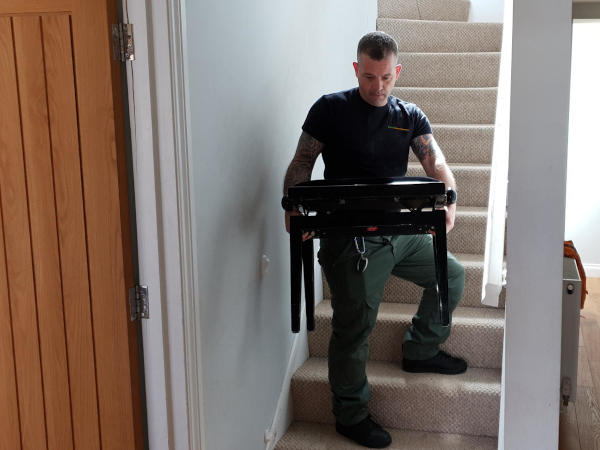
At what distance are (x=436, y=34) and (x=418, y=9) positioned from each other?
1.54 ft

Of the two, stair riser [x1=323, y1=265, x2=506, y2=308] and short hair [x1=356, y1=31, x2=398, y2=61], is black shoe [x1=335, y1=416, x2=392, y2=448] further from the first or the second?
short hair [x1=356, y1=31, x2=398, y2=61]

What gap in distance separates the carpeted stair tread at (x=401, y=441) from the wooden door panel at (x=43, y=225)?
0.98 meters

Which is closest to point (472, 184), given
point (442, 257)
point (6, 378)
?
point (442, 257)

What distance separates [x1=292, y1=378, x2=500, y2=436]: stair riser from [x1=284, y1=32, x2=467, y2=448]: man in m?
0.14

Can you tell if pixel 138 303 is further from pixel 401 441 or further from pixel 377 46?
pixel 401 441

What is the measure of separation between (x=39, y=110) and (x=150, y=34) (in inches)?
13.9

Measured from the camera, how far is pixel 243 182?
2.26m

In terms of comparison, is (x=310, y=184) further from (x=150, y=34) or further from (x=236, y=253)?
(x=150, y=34)

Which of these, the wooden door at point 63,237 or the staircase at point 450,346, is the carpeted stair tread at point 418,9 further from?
the wooden door at point 63,237

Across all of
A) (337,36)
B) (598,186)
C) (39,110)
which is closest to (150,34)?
(39,110)

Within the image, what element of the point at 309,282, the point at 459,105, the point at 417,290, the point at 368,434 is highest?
the point at 459,105

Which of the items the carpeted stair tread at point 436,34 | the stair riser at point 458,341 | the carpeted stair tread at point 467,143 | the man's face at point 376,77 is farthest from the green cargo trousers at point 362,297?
the carpeted stair tread at point 436,34

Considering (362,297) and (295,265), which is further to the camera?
(362,297)

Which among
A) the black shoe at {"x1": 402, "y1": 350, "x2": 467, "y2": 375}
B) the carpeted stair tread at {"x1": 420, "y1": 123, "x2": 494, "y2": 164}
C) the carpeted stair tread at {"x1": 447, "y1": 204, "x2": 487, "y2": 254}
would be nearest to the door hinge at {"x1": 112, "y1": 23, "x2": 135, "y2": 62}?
the black shoe at {"x1": 402, "y1": 350, "x2": 467, "y2": 375}
